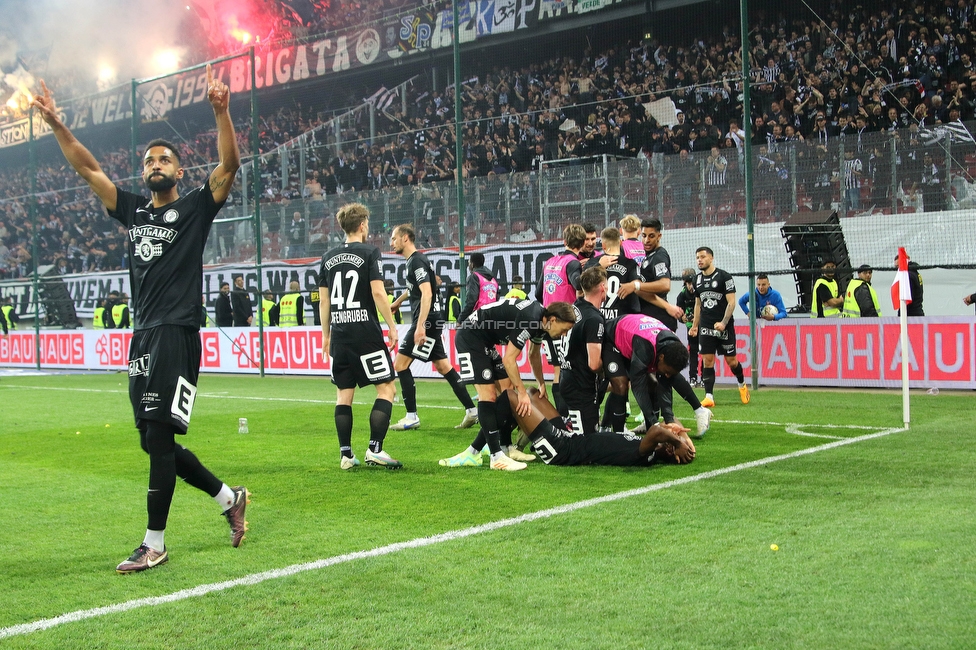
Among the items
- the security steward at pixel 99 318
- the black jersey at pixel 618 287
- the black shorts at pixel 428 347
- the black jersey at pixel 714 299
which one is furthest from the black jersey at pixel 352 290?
the security steward at pixel 99 318

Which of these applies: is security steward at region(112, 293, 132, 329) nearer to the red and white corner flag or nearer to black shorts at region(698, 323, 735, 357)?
black shorts at region(698, 323, 735, 357)

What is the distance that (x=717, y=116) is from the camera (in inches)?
736

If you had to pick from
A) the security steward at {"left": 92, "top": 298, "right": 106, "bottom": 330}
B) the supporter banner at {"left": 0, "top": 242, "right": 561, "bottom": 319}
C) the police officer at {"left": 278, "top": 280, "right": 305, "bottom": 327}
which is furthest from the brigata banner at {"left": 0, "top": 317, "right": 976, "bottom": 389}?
the security steward at {"left": 92, "top": 298, "right": 106, "bottom": 330}

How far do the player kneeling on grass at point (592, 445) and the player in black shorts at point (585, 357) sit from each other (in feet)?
1.11

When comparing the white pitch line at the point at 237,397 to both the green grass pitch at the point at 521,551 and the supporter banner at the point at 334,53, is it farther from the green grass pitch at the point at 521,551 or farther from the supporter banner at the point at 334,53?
the supporter banner at the point at 334,53

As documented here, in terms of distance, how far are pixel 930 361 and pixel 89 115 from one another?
85.8 ft

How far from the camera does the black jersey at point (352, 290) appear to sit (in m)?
7.77

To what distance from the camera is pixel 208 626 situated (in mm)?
3877

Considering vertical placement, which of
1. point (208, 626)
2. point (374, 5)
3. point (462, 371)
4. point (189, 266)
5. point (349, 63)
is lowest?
point (208, 626)

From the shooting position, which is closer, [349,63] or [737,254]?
[737,254]

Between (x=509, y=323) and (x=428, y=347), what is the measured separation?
3.65 metres

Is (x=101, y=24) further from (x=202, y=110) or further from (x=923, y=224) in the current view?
(x=923, y=224)

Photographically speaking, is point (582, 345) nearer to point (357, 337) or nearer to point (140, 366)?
point (357, 337)

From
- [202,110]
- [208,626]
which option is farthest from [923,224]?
[202,110]
